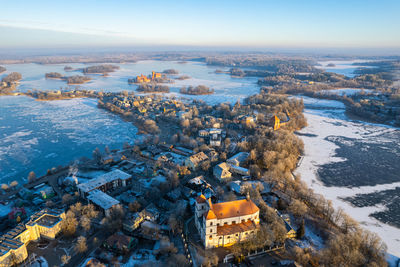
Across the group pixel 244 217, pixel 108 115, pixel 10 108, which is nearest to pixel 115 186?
pixel 244 217

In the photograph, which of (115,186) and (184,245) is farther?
(115,186)

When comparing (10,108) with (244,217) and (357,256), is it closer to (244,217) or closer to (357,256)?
(244,217)

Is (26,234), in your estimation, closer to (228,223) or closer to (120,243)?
(120,243)

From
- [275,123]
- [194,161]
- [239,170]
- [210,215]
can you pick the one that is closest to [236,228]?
[210,215]

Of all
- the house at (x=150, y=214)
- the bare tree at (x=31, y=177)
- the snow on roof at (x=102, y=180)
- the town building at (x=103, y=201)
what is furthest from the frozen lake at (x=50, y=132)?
the house at (x=150, y=214)

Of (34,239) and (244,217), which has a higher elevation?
(244,217)

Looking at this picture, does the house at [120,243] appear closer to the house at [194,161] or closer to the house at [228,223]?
the house at [228,223]
